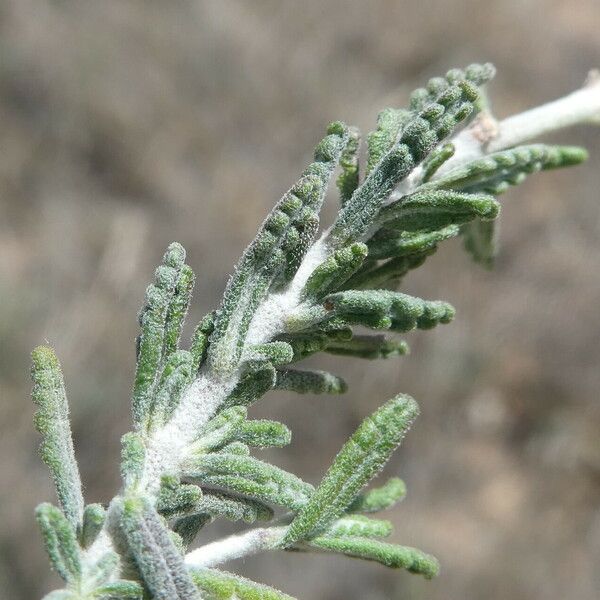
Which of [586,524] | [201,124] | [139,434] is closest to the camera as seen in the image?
[139,434]

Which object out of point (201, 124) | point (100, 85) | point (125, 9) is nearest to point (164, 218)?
point (201, 124)

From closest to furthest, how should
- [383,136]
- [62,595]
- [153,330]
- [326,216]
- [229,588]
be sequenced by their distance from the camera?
1. [62,595]
2. [229,588]
3. [153,330]
4. [383,136]
5. [326,216]

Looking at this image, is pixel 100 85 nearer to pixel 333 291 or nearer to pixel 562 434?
pixel 562 434

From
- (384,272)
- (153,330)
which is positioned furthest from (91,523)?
(384,272)

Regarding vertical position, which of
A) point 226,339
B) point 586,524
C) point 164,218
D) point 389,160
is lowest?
point 226,339

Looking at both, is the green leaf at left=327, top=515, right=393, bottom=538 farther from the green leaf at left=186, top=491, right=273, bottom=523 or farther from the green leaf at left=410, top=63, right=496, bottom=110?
the green leaf at left=410, top=63, right=496, bottom=110

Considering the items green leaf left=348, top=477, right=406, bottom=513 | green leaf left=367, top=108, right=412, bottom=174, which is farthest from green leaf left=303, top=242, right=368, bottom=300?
green leaf left=348, top=477, right=406, bottom=513

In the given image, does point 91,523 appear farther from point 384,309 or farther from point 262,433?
point 384,309
